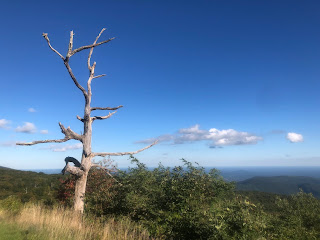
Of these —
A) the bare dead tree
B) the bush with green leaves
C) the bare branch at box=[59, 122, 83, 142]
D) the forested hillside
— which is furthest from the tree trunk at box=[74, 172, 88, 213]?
the bare branch at box=[59, 122, 83, 142]

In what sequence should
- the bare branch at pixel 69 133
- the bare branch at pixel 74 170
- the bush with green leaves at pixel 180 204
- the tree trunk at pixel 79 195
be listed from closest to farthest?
the bush with green leaves at pixel 180 204
the bare branch at pixel 74 170
the tree trunk at pixel 79 195
the bare branch at pixel 69 133

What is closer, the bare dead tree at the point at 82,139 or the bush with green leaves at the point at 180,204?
the bush with green leaves at the point at 180,204

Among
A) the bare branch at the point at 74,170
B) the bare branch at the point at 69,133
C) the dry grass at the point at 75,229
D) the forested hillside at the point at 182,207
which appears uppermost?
the bare branch at the point at 69,133

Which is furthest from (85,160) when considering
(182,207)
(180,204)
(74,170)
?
(182,207)

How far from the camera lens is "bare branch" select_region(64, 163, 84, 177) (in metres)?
9.60

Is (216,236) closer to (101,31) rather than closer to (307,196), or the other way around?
(101,31)

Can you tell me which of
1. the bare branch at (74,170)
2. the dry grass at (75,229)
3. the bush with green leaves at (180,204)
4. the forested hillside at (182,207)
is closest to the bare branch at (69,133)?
the bare branch at (74,170)

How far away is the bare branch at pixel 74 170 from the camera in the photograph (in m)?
9.60

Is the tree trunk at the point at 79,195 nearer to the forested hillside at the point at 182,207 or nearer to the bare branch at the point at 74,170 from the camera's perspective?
the bare branch at the point at 74,170

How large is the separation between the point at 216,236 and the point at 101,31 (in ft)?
36.5

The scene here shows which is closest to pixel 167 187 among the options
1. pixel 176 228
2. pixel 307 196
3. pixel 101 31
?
pixel 176 228

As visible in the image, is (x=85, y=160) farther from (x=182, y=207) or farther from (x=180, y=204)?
(x=182, y=207)

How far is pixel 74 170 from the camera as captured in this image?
9.75 meters

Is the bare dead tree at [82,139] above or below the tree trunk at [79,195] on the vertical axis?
above
